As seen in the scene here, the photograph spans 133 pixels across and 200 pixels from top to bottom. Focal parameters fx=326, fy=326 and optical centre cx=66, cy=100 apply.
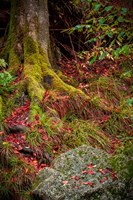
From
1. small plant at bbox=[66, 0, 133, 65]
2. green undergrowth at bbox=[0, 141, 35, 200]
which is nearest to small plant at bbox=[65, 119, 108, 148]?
green undergrowth at bbox=[0, 141, 35, 200]

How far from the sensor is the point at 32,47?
697 cm

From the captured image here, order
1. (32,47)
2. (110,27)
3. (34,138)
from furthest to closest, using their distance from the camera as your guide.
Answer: (32,47), (34,138), (110,27)

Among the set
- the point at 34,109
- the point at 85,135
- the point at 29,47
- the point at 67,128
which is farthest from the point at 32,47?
the point at 85,135

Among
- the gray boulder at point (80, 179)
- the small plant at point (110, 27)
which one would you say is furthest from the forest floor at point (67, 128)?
the small plant at point (110, 27)

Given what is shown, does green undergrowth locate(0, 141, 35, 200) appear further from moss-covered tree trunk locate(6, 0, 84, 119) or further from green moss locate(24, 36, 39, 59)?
green moss locate(24, 36, 39, 59)

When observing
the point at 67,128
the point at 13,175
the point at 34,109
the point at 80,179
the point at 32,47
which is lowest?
the point at 13,175

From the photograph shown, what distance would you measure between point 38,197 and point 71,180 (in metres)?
0.45

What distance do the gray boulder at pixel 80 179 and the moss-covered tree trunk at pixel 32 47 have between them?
2029 mm

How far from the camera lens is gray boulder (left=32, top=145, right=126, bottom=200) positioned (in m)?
3.69

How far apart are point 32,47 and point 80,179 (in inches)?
149

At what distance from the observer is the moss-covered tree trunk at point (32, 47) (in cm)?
645

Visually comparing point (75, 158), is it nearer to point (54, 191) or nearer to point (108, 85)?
point (54, 191)

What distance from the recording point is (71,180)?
12.9 ft

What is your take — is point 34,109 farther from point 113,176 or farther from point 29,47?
point 113,176
